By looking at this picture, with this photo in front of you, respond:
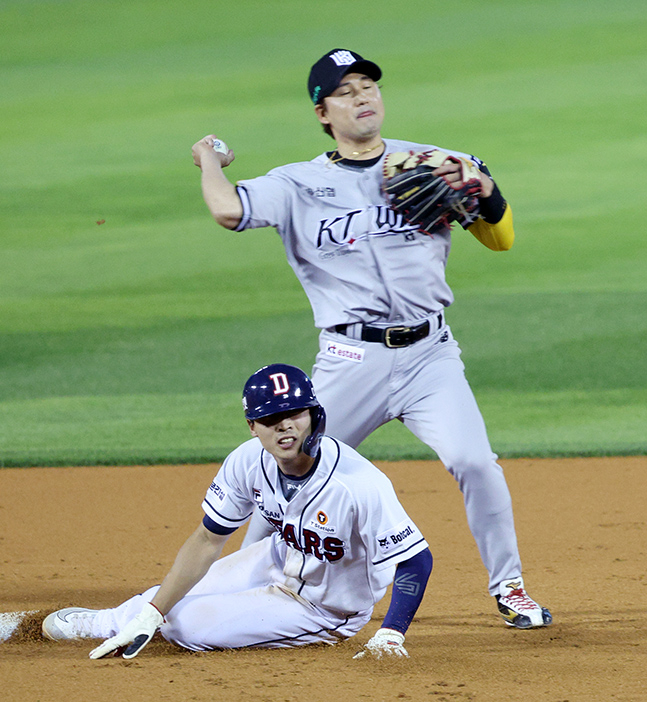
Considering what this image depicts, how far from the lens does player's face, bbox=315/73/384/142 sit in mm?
3844

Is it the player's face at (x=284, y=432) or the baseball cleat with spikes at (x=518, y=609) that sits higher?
the player's face at (x=284, y=432)

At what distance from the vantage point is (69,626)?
3.79 metres

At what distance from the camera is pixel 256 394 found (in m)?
3.28

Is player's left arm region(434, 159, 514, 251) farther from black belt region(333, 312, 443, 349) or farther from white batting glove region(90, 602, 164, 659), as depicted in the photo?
white batting glove region(90, 602, 164, 659)

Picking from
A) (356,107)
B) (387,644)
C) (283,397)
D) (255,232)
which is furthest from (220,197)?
(255,232)

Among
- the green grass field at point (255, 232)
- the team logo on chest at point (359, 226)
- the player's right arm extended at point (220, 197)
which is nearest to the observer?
the player's right arm extended at point (220, 197)

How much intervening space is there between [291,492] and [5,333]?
9.04 m

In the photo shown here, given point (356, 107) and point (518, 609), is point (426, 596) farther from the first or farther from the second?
point (356, 107)

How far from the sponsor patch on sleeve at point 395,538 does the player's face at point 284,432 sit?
39 centimetres

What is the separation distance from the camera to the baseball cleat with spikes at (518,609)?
3.84 metres

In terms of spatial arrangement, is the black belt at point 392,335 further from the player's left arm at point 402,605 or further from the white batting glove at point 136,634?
the white batting glove at point 136,634

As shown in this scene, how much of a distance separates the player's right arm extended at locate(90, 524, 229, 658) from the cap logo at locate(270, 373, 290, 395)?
58 centimetres

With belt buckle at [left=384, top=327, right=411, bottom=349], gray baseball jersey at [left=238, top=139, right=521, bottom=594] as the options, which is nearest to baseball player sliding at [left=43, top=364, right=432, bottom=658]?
gray baseball jersey at [left=238, top=139, right=521, bottom=594]

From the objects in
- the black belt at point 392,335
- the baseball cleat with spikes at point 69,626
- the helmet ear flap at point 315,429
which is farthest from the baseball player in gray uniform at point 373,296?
the baseball cleat with spikes at point 69,626
